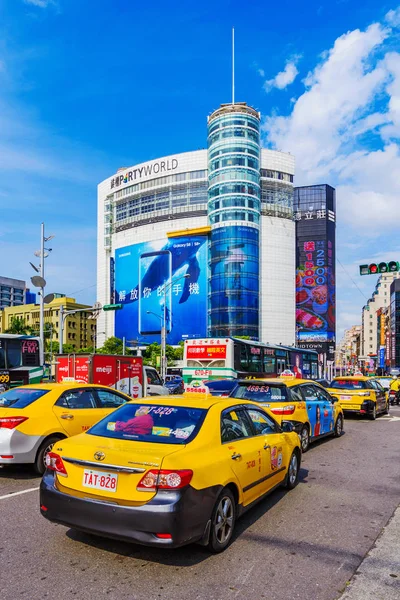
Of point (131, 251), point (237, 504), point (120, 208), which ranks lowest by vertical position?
point (237, 504)

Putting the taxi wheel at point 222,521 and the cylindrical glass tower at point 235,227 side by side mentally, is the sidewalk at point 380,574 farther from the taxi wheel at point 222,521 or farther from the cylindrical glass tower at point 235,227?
the cylindrical glass tower at point 235,227

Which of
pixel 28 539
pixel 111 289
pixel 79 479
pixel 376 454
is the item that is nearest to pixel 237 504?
pixel 79 479

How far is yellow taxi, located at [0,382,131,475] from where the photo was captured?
7695 mm

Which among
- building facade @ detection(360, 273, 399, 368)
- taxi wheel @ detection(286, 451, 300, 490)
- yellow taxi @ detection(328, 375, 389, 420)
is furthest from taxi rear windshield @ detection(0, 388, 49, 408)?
building facade @ detection(360, 273, 399, 368)

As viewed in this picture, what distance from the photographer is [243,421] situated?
602cm

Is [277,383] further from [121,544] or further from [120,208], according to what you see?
[120,208]

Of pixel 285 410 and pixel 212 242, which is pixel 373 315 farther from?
pixel 285 410

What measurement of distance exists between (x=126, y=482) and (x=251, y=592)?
136cm

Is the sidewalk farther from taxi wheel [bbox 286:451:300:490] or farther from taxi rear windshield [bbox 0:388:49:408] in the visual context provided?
taxi rear windshield [bbox 0:388:49:408]

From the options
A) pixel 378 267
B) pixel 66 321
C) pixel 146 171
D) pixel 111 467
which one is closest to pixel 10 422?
pixel 111 467

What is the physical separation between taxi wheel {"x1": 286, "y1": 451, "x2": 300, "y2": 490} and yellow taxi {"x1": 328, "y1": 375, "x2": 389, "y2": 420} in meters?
10.4

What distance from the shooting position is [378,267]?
22.2 meters

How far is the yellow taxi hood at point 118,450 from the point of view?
4.49 metres

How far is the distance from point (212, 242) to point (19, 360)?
71.8 metres
